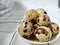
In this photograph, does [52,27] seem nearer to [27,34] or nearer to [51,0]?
[27,34]

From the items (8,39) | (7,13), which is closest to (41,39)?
(8,39)

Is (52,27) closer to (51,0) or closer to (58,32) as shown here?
(58,32)

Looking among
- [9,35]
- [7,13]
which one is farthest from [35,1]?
[9,35]

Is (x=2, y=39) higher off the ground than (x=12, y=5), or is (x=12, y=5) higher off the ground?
(x=12, y=5)

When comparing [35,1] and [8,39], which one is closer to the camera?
[8,39]

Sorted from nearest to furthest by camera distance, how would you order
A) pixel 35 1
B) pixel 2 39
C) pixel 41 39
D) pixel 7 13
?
pixel 41 39 → pixel 2 39 → pixel 7 13 → pixel 35 1

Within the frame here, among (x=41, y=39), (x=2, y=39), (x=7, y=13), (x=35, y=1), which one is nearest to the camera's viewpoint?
(x=41, y=39)
